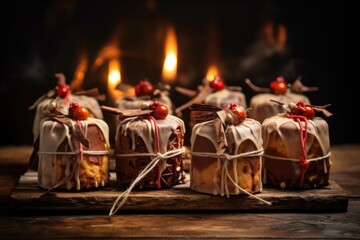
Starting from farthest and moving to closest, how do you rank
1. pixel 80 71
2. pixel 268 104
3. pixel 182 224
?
1. pixel 80 71
2. pixel 268 104
3. pixel 182 224

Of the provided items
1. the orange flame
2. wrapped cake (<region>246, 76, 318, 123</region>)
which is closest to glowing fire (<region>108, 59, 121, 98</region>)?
the orange flame

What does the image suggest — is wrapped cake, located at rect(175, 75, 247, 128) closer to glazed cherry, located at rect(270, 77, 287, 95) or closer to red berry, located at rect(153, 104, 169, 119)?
glazed cherry, located at rect(270, 77, 287, 95)

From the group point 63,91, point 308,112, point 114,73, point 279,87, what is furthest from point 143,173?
point 114,73

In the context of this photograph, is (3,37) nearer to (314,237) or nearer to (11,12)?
(11,12)

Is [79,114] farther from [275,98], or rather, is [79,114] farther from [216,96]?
[275,98]

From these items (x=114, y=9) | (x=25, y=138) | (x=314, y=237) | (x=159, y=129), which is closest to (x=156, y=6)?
(x=114, y=9)

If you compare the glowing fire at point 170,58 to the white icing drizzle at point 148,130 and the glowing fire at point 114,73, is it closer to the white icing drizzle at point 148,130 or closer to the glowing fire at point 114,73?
the glowing fire at point 114,73

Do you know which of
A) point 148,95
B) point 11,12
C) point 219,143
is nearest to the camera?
point 219,143
